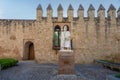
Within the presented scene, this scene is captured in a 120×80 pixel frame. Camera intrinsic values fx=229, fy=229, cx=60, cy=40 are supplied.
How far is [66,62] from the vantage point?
37.4 ft

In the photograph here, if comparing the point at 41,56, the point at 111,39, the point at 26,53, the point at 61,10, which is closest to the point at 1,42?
the point at 26,53

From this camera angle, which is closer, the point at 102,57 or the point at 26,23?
the point at 102,57

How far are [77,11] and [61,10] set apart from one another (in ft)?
4.99

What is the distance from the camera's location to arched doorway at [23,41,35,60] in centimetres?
2398

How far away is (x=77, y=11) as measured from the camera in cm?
2125

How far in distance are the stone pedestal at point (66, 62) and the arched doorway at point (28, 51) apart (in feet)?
41.8

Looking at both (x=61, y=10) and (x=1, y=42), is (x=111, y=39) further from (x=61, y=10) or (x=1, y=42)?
(x=1, y=42)

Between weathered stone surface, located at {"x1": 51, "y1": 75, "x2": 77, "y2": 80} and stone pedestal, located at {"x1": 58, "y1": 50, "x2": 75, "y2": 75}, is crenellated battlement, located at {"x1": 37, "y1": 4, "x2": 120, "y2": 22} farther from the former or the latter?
weathered stone surface, located at {"x1": 51, "y1": 75, "x2": 77, "y2": 80}

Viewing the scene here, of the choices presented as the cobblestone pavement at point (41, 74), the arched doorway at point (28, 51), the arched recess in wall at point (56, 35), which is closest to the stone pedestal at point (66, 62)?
the cobblestone pavement at point (41, 74)

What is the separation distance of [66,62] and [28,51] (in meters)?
13.9

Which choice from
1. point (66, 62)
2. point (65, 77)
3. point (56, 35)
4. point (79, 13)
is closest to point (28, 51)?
point (56, 35)

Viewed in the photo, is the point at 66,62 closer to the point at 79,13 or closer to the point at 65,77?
the point at 65,77

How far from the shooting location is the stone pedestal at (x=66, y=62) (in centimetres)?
1136

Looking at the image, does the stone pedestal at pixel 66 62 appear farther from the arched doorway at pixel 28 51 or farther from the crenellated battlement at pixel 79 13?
the arched doorway at pixel 28 51
